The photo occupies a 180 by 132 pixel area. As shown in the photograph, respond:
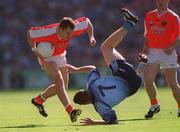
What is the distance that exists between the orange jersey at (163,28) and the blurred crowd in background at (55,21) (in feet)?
60.9

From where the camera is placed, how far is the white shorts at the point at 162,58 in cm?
1463

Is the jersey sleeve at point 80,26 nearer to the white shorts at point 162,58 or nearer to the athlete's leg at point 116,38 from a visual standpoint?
the athlete's leg at point 116,38

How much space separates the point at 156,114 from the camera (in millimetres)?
15891

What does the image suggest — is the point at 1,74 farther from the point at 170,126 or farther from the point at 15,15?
the point at 170,126

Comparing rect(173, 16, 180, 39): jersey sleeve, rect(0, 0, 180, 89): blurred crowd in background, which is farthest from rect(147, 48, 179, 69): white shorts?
rect(0, 0, 180, 89): blurred crowd in background

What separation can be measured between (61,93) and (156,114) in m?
2.92

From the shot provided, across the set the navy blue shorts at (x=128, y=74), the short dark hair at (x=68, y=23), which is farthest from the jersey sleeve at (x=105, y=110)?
the short dark hair at (x=68, y=23)

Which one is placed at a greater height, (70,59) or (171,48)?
(171,48)

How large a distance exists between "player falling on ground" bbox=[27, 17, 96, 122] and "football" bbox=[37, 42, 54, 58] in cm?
10

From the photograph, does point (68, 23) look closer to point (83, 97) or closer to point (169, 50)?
point (83, 97)

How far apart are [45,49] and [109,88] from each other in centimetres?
170

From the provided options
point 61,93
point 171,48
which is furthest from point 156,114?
point 61,93

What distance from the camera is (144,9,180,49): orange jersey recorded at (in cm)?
1455

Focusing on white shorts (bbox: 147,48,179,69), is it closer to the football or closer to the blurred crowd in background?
the football
